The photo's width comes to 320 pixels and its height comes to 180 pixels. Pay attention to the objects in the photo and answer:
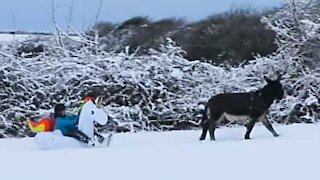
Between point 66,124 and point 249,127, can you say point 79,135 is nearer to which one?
point 66,124

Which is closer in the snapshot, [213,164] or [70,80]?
[213,164]

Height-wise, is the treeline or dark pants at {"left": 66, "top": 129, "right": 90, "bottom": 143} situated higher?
the treeline

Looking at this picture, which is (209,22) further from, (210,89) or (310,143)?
(310,143)

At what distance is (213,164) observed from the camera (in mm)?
8344

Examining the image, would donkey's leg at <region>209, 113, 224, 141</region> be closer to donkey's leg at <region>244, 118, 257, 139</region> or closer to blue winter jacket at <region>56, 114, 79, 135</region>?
donkey's leg at <region>244, 118, 257, 139</region>

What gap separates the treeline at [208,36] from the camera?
23.6m

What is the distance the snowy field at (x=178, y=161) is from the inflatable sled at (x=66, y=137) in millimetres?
207

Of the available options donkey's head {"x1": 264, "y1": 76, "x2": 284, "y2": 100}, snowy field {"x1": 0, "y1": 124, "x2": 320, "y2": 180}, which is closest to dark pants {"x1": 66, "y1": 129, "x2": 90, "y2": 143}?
snowy field {"x1": 0, "y1": 124, "x2": 320, "y2": 180}

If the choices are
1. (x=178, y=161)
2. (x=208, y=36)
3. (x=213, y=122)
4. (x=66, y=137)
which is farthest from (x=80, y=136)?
(x=208, y=36)

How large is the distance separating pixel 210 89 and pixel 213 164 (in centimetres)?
1036

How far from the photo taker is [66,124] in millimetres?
11250

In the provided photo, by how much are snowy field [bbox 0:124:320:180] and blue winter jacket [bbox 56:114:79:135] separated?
19.4 inches

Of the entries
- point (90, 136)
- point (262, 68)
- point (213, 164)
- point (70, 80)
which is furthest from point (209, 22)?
point (213, 164)

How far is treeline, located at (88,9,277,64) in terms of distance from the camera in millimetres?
23598
